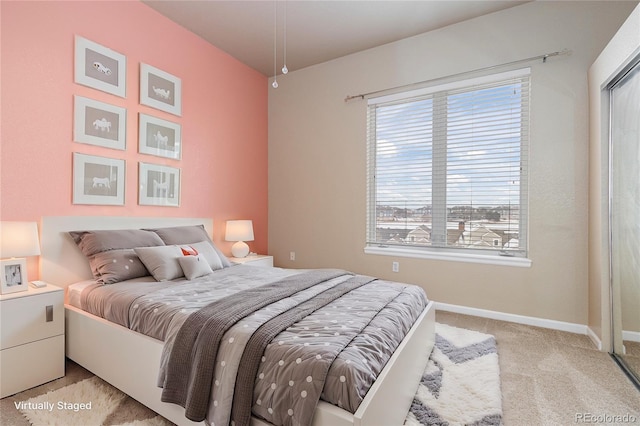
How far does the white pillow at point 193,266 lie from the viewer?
2443mm

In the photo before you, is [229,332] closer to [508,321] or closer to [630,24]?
[508,321]

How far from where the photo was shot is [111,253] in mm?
2406

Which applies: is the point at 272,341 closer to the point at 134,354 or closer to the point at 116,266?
the point at 134,354

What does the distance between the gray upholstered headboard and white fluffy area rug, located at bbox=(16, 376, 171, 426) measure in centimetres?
87

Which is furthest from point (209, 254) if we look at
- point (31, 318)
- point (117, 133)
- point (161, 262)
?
point (117, 133)

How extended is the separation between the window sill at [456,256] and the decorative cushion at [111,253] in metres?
2.39

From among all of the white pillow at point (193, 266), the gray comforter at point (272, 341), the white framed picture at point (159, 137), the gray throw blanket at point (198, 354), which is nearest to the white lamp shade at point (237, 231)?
the white framed picture at point (159, 137)

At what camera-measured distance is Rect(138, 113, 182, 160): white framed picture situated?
297 cm

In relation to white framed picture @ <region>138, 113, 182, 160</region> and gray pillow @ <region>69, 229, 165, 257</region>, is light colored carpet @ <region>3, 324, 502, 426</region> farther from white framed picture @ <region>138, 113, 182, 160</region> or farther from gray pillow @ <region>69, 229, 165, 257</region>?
white framed picture @ <region>138, 113, 182, 160</region>

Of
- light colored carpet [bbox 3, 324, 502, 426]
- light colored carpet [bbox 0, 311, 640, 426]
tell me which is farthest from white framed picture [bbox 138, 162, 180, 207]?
light colored carpet [bbox 3, 324, 502, 426]

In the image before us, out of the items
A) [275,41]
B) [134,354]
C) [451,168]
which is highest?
[275,41]

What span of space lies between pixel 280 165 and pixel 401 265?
6.91ft

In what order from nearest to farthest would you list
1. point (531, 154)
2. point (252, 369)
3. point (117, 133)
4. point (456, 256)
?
point (252, 369) → point (117, 133) → point (531, 154) → point (456, 256)

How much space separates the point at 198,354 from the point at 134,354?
622 mm
